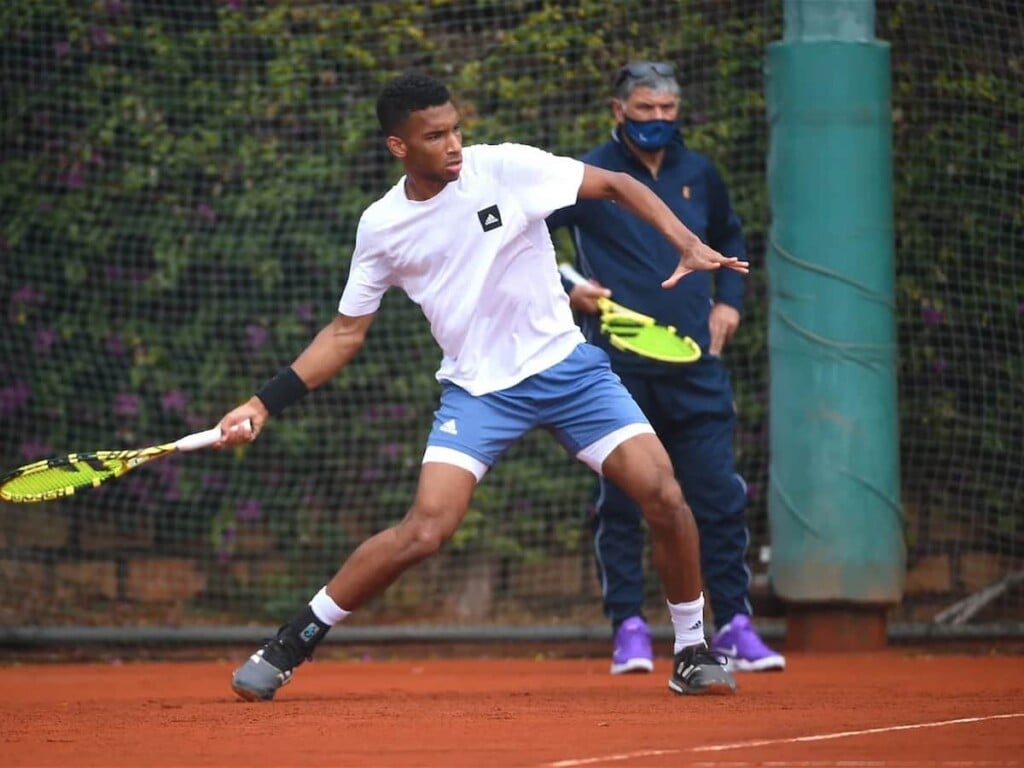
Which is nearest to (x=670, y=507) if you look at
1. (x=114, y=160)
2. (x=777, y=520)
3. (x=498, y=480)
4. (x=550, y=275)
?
(x=550, y=275)

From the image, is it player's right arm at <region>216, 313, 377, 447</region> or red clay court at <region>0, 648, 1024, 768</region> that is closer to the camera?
red clay court at <region>0, 648, 1024, 768</region>

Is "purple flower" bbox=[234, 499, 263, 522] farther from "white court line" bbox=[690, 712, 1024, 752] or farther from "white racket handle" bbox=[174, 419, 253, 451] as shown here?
"white court line" bbox=[690, 712, 1024, 752]

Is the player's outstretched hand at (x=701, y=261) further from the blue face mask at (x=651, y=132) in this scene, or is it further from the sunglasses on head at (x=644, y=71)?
the sunglasses on head at (x=644, y=71)

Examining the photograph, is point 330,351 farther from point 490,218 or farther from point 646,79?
point 646,79

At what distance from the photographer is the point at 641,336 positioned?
23.6ft

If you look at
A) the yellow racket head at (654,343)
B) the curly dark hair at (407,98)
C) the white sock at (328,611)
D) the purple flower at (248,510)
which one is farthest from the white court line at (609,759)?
the purple flower at (248,510)

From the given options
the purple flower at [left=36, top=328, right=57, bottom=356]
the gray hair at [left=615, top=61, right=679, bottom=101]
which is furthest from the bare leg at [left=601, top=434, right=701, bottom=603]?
the purple flower at [left=36, top=328, right=57, bottom=356]

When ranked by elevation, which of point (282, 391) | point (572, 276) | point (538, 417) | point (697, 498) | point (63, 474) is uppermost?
point (572, 276)

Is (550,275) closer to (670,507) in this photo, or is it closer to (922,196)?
(670,507)

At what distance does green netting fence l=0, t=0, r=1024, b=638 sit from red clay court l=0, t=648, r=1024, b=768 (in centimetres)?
118

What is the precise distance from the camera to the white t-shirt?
6316 millimetres

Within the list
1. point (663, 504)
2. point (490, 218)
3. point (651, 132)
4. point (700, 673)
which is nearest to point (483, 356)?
point (490, 218)

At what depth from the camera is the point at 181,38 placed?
928 centimetres

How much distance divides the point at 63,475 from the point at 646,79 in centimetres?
261
